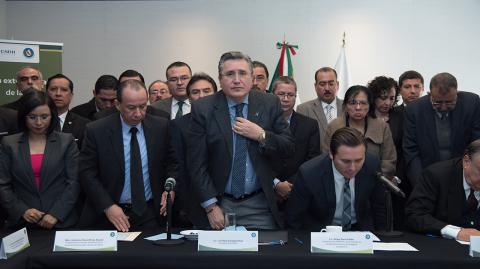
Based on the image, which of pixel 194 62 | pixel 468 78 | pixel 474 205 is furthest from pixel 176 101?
pixel 468 78

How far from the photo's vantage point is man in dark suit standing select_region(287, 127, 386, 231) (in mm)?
2980

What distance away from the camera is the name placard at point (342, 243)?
233 centimetres

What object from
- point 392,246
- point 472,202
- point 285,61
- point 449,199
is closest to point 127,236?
point 392,246

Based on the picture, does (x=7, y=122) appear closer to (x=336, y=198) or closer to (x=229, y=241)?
(x=229, y=241)

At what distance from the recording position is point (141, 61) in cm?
739

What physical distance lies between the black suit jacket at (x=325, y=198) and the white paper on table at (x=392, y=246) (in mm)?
436

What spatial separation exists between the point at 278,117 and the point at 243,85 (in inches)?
11.1

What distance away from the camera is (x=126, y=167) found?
305 centimetres

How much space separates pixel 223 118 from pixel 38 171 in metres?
1.14

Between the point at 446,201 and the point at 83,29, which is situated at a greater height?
the point at 83,29

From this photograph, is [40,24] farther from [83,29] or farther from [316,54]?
[316,54]

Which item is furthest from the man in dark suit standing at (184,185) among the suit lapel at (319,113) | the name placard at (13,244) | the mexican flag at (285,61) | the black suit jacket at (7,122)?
the mexican flag at (285,61)

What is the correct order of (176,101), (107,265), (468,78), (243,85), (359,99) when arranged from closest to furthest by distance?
(107,265)
(243,85)
(359,99)
(176,101)
(468,78)

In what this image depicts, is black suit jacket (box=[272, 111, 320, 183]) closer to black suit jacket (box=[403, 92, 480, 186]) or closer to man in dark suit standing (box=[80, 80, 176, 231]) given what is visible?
black suit jacket (box=[403, 92, 480, 186])
